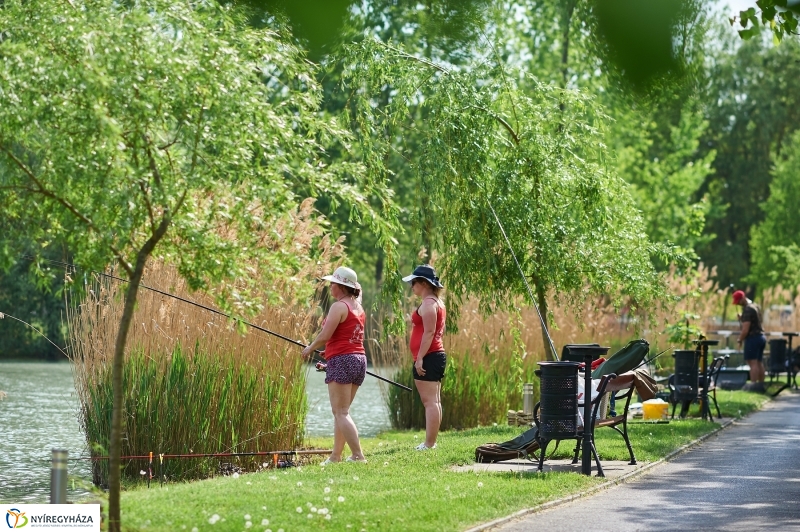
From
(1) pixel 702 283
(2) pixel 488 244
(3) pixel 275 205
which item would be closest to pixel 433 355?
(2) pixel 488 244

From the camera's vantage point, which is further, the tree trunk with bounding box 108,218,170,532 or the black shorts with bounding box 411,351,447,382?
the black shorts with bounding box 411,351,447,382

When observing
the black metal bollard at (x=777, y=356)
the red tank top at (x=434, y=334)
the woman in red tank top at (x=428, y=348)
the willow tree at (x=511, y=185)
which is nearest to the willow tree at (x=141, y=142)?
the woman in red tank top at (x=428, y=348)

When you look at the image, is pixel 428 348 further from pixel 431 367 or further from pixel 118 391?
pixel 118 391

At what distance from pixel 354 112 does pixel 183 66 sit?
7792 millimetres

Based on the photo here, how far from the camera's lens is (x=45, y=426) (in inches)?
607

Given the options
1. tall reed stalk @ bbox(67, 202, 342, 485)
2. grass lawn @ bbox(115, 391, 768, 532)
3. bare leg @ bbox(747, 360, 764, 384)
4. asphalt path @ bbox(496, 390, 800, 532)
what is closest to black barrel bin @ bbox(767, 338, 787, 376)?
bare leg @ bbox(747, 360, 764, 384)

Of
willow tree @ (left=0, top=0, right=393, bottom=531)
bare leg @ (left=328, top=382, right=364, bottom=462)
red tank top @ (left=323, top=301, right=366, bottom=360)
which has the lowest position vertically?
bare leg @ (left=328, top=382, right=364, bottom=462)

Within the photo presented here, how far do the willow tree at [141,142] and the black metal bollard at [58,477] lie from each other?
43 cm

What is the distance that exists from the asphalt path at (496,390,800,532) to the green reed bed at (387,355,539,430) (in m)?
3.49

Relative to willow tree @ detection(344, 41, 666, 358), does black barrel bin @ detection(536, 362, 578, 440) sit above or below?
below

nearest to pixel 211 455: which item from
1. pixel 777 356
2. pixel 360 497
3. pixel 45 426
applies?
pixel 360 497

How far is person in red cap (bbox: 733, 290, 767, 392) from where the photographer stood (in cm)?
2031

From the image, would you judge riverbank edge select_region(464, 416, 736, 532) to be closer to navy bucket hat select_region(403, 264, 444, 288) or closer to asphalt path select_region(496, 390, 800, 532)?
asphalt path select_region(496, 390, 800, 532)

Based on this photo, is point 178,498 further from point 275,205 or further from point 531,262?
point 531,262
